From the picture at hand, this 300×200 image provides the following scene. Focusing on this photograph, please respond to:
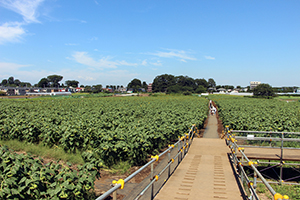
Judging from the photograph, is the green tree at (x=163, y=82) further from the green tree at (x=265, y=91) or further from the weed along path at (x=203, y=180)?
the weed along path at (x=203, y=180)

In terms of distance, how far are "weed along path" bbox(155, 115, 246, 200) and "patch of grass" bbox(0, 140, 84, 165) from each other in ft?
15.5

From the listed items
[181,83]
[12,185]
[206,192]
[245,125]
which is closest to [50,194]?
[12,185]

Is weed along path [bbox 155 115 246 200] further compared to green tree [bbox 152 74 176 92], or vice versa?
green tree [bbox 152 74 176 92]

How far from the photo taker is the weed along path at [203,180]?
526cm

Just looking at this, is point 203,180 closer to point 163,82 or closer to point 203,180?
point 203,180

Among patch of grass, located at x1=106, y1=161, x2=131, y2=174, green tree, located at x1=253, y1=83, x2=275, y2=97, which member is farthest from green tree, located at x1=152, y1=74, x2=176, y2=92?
patch of grass, located at x1=106, y1=161, x2=131, y2=174

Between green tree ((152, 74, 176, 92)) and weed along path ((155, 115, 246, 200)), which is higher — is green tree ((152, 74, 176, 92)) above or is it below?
above

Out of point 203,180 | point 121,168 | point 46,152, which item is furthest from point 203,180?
point 46,152

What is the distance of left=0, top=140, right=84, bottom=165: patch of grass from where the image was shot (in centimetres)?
915

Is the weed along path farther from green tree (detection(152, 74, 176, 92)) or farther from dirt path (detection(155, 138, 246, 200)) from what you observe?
green tree (detection(152, 74, 176, 92))

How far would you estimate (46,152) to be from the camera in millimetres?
10055

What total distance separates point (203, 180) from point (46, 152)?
8.05m

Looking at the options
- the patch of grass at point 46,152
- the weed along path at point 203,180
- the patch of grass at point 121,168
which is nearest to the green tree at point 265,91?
the weed along path at point 203,180

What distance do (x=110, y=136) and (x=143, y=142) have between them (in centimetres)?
149
